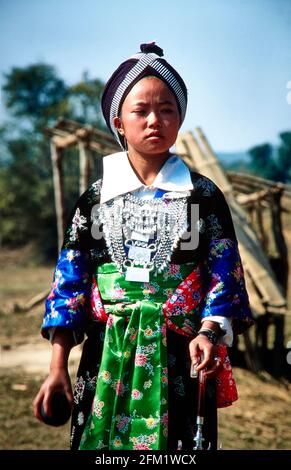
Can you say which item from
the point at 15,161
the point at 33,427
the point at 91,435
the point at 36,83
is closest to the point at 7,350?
the point at 33,427

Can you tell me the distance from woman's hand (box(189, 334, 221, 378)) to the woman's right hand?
0.40 meters

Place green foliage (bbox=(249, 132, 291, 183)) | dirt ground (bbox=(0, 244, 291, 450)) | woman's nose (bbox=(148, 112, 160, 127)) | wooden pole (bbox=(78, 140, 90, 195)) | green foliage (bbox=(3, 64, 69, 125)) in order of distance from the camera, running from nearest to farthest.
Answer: woman's nose (bbox=(148, 112, 160, 127))
dirt ground (bbox=(0, 244, 291, 450))
wooden pole (bbox=(78, 140, 90, 195))
green foliage (bbox=(249, 132, 291, 183))
green foliage (bbox=(3, 64, 69, 125))

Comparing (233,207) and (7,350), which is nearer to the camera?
(233,207)

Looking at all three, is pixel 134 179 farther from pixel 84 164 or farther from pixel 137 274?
pixel 84 164

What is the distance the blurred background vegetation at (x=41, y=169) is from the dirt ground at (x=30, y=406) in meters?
13.0

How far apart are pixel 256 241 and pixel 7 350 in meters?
3.34

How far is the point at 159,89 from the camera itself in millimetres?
1878

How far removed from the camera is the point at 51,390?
1793 mm

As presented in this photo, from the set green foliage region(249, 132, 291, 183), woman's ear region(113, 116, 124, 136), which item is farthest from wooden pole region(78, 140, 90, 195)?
green foliage region(249, 132, 291, 183)

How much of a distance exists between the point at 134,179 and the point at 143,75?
0.34m

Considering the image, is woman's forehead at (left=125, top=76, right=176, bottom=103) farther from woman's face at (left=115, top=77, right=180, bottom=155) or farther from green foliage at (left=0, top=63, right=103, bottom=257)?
green foliage at (left=0, top=63, right=103, bottom=257)

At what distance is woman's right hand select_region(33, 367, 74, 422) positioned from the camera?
1.77 m
